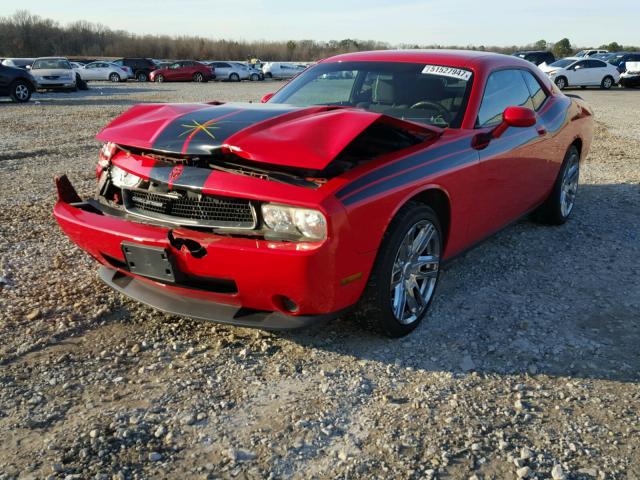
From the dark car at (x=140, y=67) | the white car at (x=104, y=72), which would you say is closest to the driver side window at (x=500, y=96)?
the white car at (x=104, y=72)

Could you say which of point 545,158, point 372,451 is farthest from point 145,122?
point 545,158

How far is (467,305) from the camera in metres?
3.76

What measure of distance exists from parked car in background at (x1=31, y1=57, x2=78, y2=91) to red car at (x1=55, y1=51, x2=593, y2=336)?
21.2 metres

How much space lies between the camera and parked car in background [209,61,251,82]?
39.3 meters

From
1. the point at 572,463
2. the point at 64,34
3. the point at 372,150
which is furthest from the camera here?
the point at 64,34

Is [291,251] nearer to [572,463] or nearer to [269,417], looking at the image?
[269,417]

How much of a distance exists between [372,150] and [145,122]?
4.12 ft

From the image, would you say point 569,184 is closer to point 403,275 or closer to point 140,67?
point 403,275

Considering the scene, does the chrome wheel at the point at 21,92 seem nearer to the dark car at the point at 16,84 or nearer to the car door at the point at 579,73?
the dark car at the point at 16,84

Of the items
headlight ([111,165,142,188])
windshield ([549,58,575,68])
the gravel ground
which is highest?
windshield ([549,58,575,68])

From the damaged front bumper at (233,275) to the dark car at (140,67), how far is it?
1469 inches

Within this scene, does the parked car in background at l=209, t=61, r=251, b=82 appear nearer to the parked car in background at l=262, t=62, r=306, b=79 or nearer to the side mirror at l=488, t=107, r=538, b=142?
the parked car in background at l=262, t=62, r=306, b=79

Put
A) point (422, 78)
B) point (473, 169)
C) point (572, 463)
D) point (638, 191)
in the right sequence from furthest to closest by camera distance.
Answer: point (638, 191)
point (422, 78)
point (473, 169)
point (572, 463)

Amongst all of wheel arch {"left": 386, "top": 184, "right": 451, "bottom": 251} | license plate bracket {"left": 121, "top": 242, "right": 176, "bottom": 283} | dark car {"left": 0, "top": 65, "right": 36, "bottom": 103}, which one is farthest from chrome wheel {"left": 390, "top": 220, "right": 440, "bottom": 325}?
dark car {"left": 0, "top": 65, "right": 36, "bottom": 103}
